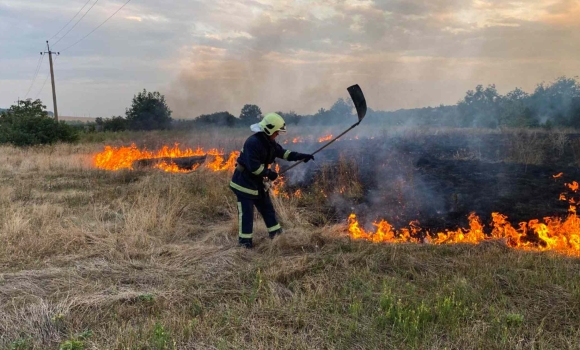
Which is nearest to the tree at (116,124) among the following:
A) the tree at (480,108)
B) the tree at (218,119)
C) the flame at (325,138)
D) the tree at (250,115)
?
the tree at (218,119)

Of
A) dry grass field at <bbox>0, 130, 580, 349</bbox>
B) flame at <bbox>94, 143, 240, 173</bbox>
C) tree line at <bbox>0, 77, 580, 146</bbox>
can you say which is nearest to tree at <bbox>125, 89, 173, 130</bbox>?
tree line at <bbox>0, 77, 580, 146</bbox>

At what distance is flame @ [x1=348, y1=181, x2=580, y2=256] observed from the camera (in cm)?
587

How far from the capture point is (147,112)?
34562 millimetres

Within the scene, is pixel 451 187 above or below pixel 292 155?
below

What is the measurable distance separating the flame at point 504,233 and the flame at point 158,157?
588 cm

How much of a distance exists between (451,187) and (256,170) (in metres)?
4.81

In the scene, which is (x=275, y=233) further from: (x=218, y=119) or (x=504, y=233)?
(x=218, y=119)

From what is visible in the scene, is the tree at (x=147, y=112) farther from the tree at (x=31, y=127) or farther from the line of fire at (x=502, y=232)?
the line of fire at (x=502, y=232)

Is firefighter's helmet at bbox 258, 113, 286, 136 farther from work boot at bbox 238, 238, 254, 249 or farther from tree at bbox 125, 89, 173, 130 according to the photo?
tree at bbox 125, 89, 173, 130

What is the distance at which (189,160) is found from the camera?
13.5m

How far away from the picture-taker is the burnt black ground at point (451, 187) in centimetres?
711

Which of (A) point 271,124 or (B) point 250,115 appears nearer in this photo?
(A) point 271,124

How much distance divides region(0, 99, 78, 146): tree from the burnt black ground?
1581 cm

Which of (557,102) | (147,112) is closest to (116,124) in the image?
(147,112)
